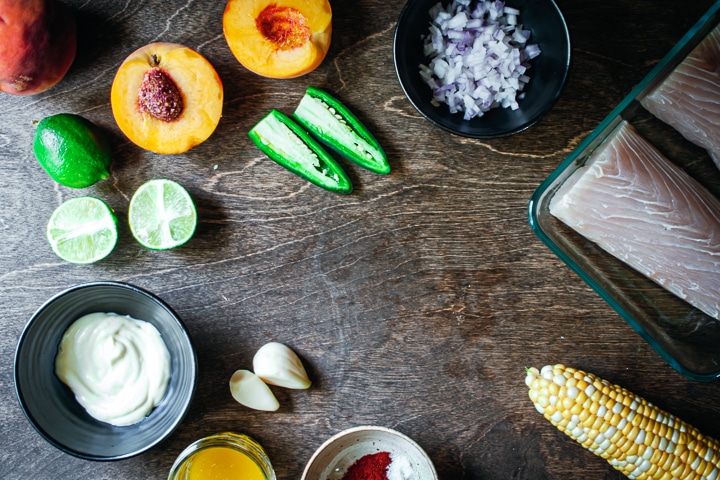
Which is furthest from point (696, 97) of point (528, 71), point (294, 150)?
point (294, 150)

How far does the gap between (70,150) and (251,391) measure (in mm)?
728

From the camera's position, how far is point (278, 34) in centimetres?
140

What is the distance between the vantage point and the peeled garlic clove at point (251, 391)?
1.48 meters

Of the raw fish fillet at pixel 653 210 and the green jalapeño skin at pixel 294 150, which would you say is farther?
the green jalapeño skin at pixel 294 150

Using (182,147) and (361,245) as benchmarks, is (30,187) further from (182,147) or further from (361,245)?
(361,245)

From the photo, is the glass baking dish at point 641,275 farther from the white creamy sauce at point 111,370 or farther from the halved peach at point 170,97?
the white creamy sauce at point 111,370

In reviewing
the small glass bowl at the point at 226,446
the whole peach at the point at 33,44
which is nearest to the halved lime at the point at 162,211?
the whole peach at the point at 33,44

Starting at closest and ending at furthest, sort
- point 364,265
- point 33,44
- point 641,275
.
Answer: point 33,44
point 641,275
point 364,265

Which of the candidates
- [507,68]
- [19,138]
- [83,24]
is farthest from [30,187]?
[507,68]

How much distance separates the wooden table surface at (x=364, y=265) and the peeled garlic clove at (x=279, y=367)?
0.13 ft

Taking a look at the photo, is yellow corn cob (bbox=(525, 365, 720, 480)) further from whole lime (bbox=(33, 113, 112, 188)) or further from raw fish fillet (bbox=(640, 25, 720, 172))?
whole lime (bbox=(33, 113, 112, 188))

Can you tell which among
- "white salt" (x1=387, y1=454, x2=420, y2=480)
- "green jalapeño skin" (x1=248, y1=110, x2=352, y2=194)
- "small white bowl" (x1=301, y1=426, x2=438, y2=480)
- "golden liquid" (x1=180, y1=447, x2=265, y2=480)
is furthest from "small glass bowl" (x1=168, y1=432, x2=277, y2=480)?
"green jalapeño skin" (x1=248, y1=110, x2=352, y2=194)

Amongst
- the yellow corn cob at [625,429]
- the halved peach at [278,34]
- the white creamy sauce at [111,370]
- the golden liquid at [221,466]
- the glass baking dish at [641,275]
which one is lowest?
the golden liquid at [221,466]

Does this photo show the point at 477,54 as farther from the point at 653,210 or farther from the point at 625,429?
the point at 625,429
